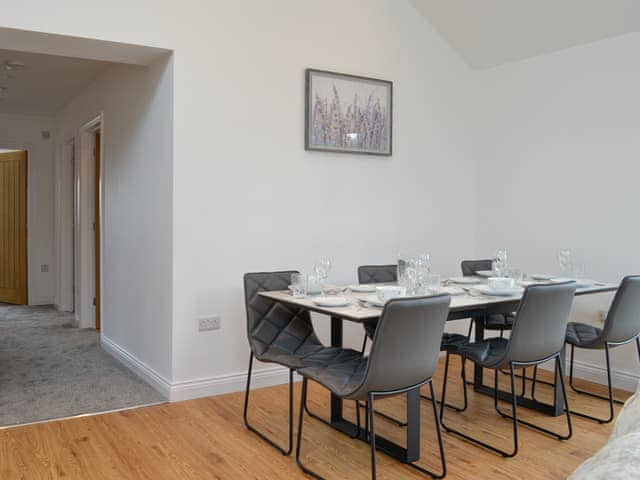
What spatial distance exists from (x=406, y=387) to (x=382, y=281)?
57.2 inches

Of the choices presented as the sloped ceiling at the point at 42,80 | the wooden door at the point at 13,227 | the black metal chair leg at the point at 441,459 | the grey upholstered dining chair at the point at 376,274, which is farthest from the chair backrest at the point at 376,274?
the wooden door at the point at 13,227

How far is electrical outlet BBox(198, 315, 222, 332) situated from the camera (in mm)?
3855

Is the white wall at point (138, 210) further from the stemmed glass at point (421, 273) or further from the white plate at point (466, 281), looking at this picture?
the white plate at point (466, 281)

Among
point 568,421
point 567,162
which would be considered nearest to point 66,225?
point 567,162

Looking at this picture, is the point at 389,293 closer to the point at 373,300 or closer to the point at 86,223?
the point at 373,300

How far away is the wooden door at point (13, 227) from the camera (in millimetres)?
7895

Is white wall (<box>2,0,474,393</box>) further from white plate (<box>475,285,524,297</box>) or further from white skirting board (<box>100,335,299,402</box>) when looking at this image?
white plate (<box>475,285,524,297</box>)

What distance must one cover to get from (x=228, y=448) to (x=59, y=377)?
1856mm

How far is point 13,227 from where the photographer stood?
805cm

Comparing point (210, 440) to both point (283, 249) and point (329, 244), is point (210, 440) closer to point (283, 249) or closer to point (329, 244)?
point (283, 249)

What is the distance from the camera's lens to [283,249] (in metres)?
4.14

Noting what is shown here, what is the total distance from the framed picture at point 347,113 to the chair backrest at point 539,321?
1949 mm

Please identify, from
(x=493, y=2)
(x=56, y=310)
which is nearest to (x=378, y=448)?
(x=493, y=2)

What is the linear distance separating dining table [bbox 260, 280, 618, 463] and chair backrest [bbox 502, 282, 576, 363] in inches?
6.2
